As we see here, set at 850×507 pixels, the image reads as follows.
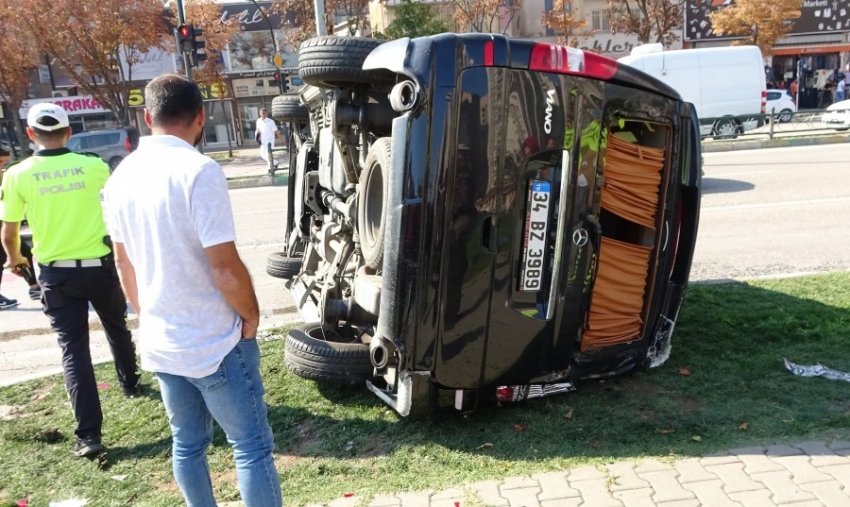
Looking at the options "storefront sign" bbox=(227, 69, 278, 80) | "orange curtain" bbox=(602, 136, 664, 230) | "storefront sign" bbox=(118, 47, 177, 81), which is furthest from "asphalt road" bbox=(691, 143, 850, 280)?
"storefront sign" bbox=(118, 47, 177, 81)

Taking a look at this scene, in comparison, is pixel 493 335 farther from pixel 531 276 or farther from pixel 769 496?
pixel 769 496

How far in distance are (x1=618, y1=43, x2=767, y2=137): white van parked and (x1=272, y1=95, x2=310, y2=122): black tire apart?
15815 mm

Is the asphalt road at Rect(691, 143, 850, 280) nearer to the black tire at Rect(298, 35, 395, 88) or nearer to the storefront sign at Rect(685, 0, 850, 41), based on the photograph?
the black tire at Rect(298, 35, 395, 88)

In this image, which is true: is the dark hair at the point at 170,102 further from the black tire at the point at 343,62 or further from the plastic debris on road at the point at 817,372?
the plastic debris on road at the point at 817,372

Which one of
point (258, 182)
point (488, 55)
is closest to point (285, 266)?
point (488, 55)

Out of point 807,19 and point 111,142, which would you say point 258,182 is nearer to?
point 111,142

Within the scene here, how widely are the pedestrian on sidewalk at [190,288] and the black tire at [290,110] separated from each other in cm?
352

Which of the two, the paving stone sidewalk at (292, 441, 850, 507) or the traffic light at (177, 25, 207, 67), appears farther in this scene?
the traffic light at (177, 25, 207, 67)

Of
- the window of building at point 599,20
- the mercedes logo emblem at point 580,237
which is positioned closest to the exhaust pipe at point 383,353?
the mercedes logo emblem at point 580,237

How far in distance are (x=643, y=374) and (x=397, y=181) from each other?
7.39 ft

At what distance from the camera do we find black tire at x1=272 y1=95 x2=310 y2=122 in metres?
6.13

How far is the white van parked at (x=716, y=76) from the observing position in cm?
1977

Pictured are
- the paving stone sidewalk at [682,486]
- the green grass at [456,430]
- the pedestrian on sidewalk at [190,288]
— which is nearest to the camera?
the pedestrian on sidewalk at [190,288]

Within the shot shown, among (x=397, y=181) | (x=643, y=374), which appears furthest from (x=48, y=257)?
(x=643, y=374)
